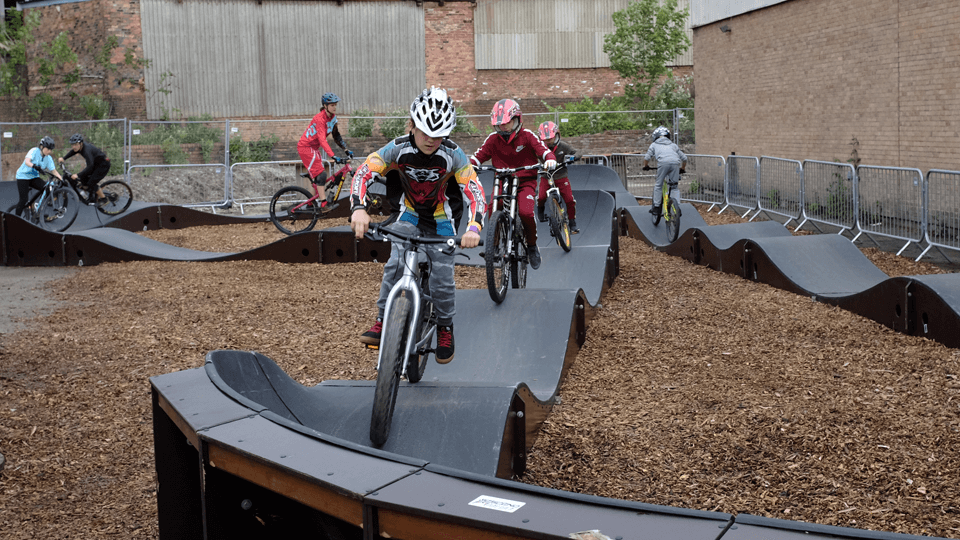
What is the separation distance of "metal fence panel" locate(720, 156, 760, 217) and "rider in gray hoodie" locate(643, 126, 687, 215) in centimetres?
337

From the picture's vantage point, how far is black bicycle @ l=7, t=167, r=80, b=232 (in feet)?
51.1

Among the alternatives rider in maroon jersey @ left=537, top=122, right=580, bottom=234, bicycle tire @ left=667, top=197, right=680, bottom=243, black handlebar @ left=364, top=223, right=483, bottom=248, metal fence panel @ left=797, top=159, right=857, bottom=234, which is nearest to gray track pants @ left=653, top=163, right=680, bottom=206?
bicycle tire @ left=667, top=197, right=680, bottom=243

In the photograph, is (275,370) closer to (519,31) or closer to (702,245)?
(702,245)

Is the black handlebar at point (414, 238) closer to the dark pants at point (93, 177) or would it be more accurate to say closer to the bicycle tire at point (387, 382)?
the bicycle tire at point (387, 382)

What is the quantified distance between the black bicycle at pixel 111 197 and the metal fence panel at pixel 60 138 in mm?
3840

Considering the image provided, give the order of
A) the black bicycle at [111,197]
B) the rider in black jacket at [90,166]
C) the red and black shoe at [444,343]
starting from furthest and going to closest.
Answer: the black bicycle at [111,197] < the rider in black jacket at [90,166] < the red and black shoe at [444,343]

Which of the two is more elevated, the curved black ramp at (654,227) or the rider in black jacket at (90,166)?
the rider in black jacket at (90,166)

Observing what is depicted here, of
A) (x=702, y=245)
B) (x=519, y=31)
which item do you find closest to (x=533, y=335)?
(x=702, y=245)

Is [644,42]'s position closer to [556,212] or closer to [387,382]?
[556,212]

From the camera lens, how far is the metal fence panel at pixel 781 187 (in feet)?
50.3

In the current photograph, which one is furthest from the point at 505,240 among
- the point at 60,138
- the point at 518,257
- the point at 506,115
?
the point at 60,138

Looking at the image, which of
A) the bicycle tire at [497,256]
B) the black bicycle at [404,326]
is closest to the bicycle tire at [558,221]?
the bicycle tire at [497,256]

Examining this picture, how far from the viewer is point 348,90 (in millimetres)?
33625

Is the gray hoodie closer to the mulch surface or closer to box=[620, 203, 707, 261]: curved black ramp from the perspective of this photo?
box=[620, 203, 707, 261]: curved black ramp
